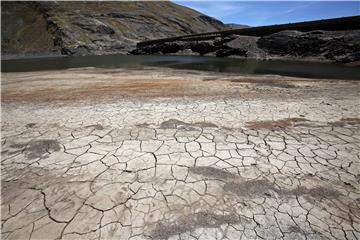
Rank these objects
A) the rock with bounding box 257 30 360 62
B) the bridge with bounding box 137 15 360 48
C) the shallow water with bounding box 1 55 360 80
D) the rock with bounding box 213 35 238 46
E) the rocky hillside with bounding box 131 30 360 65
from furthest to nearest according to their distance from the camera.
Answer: the rock with bounding box 213 35 238 46 < the bridge with bounding box 137 15 360 48 < the rocky hillside with bounding box 131 30 360 65 < the rock with bounding box 257 30 360 62 < the shallow water with bounding box 1 55 360 80

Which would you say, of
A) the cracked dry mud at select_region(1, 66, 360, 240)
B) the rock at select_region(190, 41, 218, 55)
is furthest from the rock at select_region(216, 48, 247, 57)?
the cracked dry mud at select_region(1, 66, 360, 240)

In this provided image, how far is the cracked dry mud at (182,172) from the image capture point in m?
2.45

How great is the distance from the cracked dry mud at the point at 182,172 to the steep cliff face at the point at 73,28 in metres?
40.9

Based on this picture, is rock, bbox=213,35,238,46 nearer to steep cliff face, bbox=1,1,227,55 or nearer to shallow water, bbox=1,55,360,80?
shallow water, bbox=1,55,360,80

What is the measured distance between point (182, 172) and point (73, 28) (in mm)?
56569

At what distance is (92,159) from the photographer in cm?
365

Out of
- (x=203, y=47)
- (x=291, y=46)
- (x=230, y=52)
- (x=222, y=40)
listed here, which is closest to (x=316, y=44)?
(x=291, y=46)

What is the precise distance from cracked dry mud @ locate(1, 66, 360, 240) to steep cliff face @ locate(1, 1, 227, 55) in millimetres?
40935

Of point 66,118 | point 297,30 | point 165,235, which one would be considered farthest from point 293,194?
point 297,30

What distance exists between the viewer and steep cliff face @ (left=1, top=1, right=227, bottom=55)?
149 feet

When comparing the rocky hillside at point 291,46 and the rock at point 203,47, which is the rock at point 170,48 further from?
→ the rock at point 203,47

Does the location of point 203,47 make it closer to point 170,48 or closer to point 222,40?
point 222,40

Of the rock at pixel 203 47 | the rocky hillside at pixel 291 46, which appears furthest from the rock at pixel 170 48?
the rock at pixel 203 47

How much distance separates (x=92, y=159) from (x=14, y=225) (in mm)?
1339
